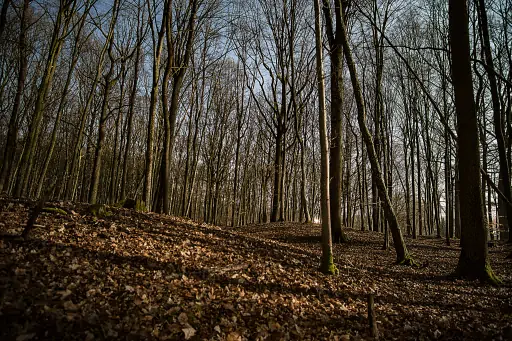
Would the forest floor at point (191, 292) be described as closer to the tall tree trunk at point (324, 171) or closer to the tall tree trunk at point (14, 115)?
the tall tree trunk at point (324, 171)

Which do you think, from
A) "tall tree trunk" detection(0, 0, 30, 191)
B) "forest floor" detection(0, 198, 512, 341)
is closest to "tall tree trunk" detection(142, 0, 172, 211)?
"forest floor" detection(0, 198, 512, 341)

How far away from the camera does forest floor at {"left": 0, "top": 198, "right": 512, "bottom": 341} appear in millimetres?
2988

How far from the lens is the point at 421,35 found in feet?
53.4

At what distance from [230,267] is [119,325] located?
257 centimetres

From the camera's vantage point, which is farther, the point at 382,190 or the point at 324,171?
the point at 382,190

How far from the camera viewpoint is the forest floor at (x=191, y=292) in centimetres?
299

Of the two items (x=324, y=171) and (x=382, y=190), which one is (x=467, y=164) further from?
(x=324, y=171)

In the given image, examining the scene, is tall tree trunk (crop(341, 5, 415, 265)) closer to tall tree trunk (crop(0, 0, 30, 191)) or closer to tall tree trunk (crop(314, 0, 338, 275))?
tall tree trunk (crop(314, 0, 338, 275))

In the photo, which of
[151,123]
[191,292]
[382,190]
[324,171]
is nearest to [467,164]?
[382,190]

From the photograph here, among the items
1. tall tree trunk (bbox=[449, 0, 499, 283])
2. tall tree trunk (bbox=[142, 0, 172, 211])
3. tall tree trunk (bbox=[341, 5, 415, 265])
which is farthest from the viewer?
tall tree trunk (bbox=[142, 0, 172, 211])

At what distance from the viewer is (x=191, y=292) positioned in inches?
157

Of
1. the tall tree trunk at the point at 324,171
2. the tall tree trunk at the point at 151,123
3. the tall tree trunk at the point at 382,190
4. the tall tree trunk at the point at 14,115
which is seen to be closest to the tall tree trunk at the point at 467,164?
the tall tree trunk at the point at 382,190

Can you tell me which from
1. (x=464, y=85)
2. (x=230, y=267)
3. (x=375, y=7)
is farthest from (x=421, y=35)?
(x=230, y=267)

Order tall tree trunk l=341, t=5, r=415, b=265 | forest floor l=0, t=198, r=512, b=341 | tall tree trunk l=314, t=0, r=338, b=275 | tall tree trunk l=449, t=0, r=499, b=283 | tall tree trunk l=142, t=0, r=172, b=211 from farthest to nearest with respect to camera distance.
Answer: tall tree trunk l=142, t=0, r=172, b=211 < tall tree trunk l=341, t=5, r=415, b=265 < tall tree trunk l=449, t=0, r=499, b=283 < tall tree trunk l=314, t=0, r=338, b=275 < forest floor l=0, t=198, r=512, b=341
